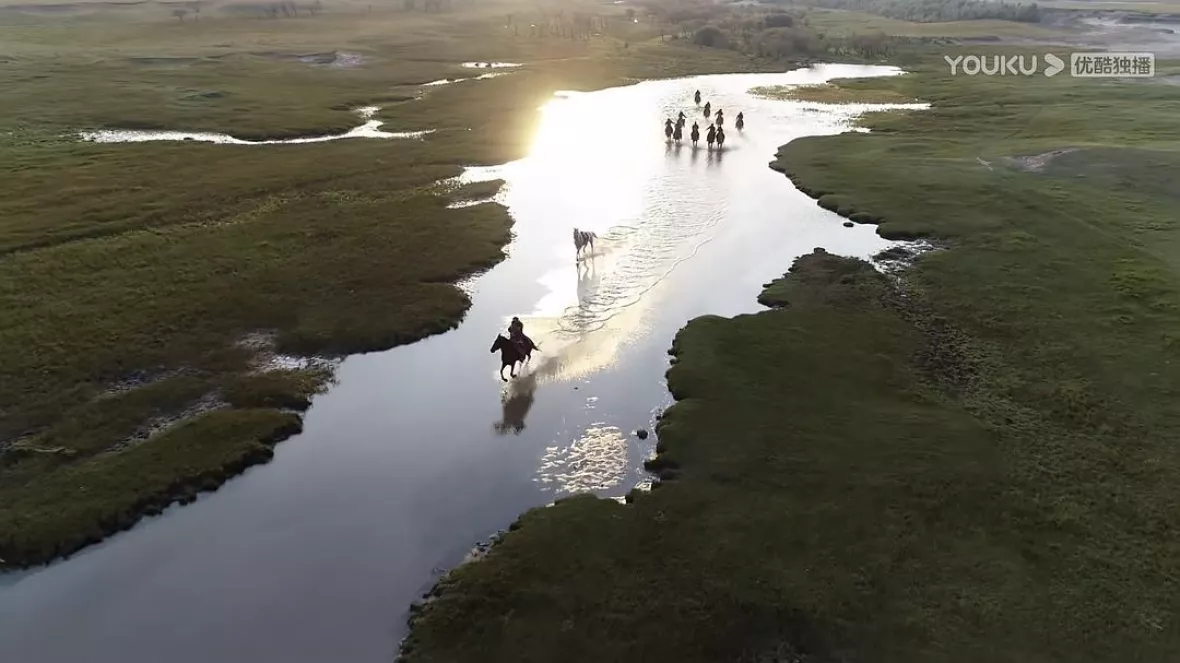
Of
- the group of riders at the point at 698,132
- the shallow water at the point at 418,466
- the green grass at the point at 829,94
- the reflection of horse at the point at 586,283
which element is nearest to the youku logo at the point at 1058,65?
the green grass at the point at 829,94

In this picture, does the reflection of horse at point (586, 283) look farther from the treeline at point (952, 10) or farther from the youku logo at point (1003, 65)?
the treeline at point (952, 10)

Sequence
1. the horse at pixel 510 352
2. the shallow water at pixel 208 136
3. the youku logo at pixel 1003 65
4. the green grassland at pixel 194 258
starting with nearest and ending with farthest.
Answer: the green grassland at pixel 194 258
the horse at pixel 510 352
the shallow water at pixel 208 136
the youku logo at pixel 1003 65

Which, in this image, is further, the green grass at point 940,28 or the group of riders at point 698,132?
the green grass at point 940,28

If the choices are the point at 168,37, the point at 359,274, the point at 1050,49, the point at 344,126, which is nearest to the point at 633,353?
the point at 359,274

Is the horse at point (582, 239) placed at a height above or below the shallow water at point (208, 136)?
below

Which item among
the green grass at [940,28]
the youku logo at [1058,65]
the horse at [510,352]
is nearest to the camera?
the horse at [510,352]

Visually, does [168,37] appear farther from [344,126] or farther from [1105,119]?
[1105,119]

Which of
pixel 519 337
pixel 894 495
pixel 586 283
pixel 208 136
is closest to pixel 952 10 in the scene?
pixel 208 136
